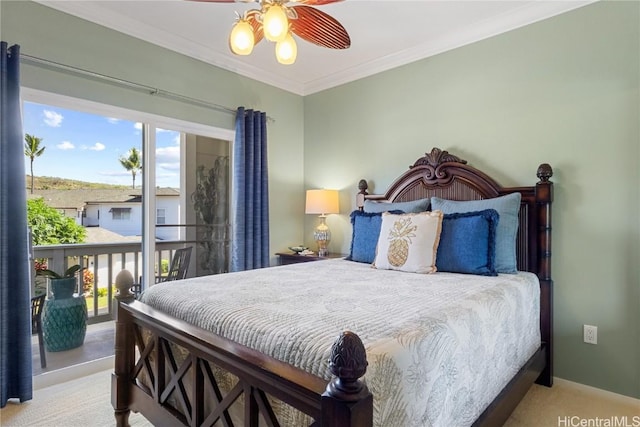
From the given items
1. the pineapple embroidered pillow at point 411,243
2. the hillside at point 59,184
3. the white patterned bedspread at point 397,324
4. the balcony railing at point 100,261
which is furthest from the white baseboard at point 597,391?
the hillside at point 59,184

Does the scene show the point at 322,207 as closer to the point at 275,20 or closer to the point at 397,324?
the point at 275,20

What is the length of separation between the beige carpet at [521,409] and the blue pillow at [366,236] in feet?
4.56

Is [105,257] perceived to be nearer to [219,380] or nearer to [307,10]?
[219,380]

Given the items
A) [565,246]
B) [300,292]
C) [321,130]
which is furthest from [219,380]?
[321,130]

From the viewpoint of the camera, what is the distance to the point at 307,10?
1858mm

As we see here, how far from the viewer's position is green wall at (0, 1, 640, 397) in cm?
228

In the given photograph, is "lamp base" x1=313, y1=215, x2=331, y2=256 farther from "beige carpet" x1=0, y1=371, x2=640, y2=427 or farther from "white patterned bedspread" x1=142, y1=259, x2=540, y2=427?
"beige carpet" x1=0, y1=371, x2=640, y2=427

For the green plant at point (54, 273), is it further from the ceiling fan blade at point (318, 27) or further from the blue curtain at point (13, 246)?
the ceiling fan blade at point (318, 27)

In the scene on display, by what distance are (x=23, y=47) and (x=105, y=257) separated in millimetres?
2045

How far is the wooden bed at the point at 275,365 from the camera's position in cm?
83

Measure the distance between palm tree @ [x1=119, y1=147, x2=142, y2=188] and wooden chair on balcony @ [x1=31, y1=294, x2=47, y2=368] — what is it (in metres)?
1.15

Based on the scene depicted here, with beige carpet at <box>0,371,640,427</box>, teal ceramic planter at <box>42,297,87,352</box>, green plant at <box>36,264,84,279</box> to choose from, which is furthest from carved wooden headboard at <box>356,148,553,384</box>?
teal ceramic planter at <box>42,297,87,352</box>

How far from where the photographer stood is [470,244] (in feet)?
7.66

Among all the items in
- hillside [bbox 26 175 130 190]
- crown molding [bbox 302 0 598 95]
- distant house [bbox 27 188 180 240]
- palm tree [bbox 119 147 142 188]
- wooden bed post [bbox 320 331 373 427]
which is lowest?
wooden bed post [bbox 320 331 373 427]
